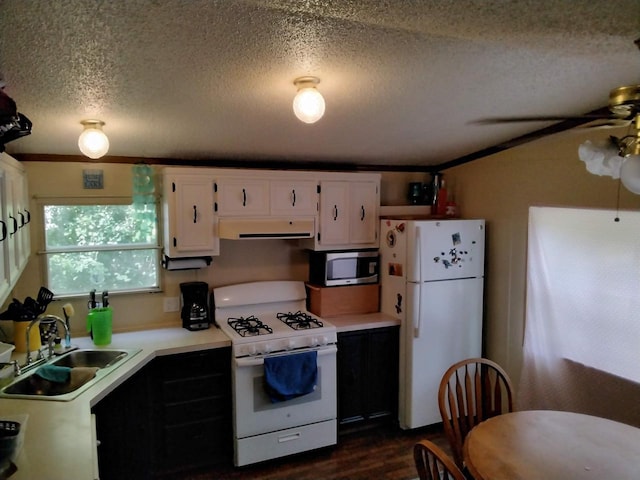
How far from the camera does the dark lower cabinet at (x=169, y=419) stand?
105 inches

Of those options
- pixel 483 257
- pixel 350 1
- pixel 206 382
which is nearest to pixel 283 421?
pixel 206 382

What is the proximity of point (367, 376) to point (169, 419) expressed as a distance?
1.51m

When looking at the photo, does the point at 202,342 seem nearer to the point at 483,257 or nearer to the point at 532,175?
the point at 483,257

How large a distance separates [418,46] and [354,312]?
2.39m

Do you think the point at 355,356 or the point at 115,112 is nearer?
the point at 115,112

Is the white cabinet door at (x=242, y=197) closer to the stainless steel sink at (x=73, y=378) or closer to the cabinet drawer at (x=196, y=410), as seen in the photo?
the stainless steel sink at (x=73, y=378)

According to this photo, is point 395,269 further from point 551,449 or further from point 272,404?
point 551,449

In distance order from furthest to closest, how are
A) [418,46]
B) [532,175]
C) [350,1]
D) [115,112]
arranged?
1. [532,175]
2. [115,112]
3. [418,46]
4. [350,1]

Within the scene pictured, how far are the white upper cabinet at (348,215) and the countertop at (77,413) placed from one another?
74cm

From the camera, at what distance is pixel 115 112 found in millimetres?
2334

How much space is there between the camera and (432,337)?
351 centimetres

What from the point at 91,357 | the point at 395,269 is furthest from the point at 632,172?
the point at 91,357

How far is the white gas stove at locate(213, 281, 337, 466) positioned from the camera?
3010mm

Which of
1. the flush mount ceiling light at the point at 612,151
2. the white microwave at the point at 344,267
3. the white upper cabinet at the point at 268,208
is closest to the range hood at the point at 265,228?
the white upper cabinet at the point at 268,208
